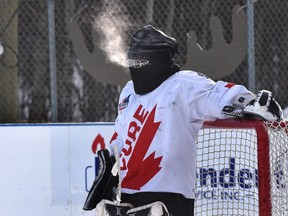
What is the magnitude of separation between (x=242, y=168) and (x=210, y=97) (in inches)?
42.1

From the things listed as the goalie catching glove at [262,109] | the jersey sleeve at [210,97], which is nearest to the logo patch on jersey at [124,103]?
the jersey sleeve at [210,97]

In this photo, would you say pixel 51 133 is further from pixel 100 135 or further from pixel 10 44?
pixel 10 44

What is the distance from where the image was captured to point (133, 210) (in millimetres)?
3262

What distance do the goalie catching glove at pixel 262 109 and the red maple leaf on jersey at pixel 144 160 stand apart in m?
0.33

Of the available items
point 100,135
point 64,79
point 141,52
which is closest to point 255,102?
point 141,52

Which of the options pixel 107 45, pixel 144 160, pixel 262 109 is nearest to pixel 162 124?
pixel 144 160

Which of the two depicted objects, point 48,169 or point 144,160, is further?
point 48,169

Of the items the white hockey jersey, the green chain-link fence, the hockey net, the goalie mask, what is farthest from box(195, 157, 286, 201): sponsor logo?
the green chain-link fence

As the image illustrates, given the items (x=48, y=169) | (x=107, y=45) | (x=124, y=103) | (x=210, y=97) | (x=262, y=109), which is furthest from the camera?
(x=107, y=45)

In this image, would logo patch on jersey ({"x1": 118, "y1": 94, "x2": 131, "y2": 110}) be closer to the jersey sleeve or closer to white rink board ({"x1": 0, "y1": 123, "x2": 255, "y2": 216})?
the jersey sleeve

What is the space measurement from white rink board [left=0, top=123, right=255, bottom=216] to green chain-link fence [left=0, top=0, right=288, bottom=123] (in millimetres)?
639

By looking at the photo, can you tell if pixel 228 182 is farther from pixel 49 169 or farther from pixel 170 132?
pixel 49 169

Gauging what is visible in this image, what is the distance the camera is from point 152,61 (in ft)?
10.9

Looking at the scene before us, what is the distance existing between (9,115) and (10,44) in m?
0.64
